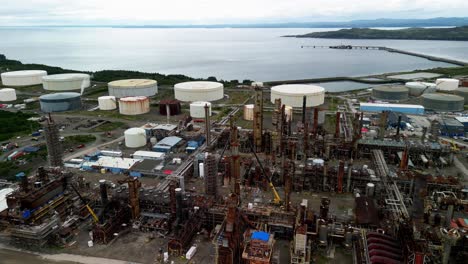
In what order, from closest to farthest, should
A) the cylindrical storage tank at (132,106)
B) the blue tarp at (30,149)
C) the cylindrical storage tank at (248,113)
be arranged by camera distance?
the blue tarp at (30,149), the cylindrical storage tank at (248,113), the cylindrical storage tank at (132,106)

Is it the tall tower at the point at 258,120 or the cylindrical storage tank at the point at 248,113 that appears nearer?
the tall tower at the point at 258,120

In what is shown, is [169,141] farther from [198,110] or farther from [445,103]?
[445,103]

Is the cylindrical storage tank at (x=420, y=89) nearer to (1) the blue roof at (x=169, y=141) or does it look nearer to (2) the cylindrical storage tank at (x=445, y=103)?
(2) the cylindrical storage tank at (x=445, y=103)

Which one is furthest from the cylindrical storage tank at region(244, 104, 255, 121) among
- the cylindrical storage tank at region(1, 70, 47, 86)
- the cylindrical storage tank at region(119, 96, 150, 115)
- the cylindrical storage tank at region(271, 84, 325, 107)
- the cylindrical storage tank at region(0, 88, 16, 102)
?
the cylindrical storage tank at region(1, 70, 47, 86)

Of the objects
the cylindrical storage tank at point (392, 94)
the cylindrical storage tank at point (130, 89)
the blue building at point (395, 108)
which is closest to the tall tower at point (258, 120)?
the blue building at point (395, 108)

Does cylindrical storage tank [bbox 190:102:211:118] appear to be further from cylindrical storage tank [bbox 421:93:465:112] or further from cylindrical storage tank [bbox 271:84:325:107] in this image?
cylindrical storage tank [bbox 421:93:465:112]

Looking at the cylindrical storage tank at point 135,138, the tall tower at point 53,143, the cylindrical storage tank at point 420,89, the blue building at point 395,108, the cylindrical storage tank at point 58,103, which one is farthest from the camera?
the cylindrical storage tank at point 420,89

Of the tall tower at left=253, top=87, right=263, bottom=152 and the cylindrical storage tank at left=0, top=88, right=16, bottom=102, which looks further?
the cylindrical storage tank at left=0, top=88, right=16, bottom=102

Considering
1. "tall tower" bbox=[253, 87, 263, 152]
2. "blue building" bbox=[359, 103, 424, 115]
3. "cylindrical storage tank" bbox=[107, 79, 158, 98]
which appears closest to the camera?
"tall tower" bbox=[253, 87, 263, 152]
